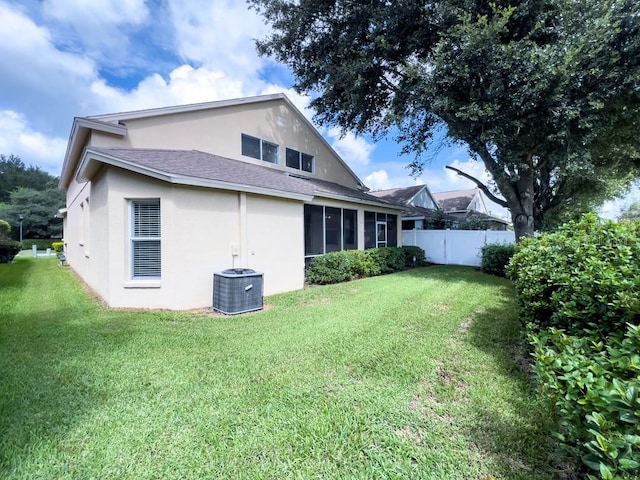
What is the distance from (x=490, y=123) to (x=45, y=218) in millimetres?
50031

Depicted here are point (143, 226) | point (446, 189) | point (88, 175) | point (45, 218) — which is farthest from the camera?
point (45, 218)

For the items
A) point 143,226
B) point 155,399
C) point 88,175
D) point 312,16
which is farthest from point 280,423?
point 312,16

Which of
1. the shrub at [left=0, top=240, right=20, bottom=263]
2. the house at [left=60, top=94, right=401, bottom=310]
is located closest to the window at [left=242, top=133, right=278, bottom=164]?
the house at [left=60, top=94, right=401, bottom=310]

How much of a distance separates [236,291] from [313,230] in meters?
4.76

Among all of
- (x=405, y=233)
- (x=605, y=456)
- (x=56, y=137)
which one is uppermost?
(x=56, y=137)

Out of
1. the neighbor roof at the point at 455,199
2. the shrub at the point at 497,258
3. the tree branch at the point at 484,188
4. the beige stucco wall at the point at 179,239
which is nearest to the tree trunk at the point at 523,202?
the tree branch at the point at 484,188

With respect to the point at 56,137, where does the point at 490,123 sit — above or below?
below

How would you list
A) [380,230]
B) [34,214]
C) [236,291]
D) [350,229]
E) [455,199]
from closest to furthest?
[236,291] < [350,229] < [380,230] < [455,199] < [34,214]

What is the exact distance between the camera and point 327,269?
406 inches

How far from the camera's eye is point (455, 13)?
30.2ft

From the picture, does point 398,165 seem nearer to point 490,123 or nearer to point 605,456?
point 490,123

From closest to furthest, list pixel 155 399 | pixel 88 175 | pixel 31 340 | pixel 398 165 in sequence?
pixel 155 399 → pixel 31 340 → pixel 88 175 → pixel 398 165

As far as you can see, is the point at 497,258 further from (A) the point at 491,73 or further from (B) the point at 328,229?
(B) the point at 328,229

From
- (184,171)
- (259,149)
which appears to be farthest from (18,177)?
(184,171)
